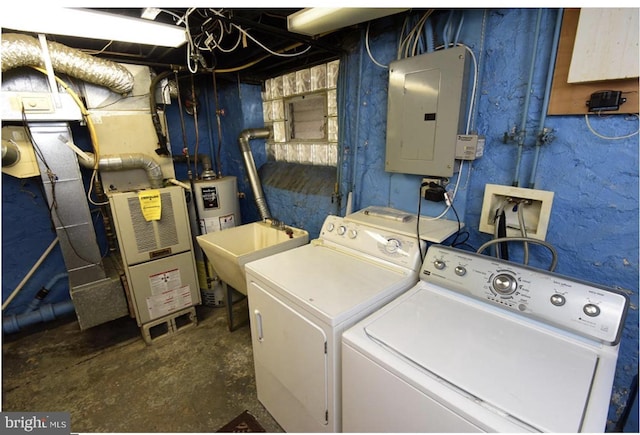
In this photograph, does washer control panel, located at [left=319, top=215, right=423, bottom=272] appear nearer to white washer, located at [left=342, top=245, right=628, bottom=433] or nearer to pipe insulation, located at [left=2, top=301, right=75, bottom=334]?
white washer, located at [left=342, top=245, right=628, bottom=433]

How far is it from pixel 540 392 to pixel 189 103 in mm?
3379

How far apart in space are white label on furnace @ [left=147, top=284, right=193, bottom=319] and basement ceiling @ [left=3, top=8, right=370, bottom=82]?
183 cm

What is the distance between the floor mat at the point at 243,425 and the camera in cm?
167

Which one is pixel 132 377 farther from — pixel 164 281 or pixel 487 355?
pixel 487 355

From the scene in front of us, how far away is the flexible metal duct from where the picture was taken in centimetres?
221

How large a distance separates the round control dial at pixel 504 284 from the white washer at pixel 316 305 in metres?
0.36

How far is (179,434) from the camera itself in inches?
64.4

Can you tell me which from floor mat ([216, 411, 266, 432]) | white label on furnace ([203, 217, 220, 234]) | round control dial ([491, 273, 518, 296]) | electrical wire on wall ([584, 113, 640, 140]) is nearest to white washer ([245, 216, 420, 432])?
floor mat ([216, 411, 266, 432])

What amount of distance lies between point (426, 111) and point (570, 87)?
59 cm

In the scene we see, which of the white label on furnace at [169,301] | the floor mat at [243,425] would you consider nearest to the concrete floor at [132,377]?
the floor mat at [243,425]

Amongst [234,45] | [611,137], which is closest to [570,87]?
[611,137]

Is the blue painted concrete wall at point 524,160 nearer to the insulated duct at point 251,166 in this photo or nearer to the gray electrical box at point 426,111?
the gray electrical box at point 426,111

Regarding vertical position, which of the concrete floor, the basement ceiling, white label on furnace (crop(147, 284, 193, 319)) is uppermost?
the basement ceiling

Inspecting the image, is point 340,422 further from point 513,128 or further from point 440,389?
point 513,128
